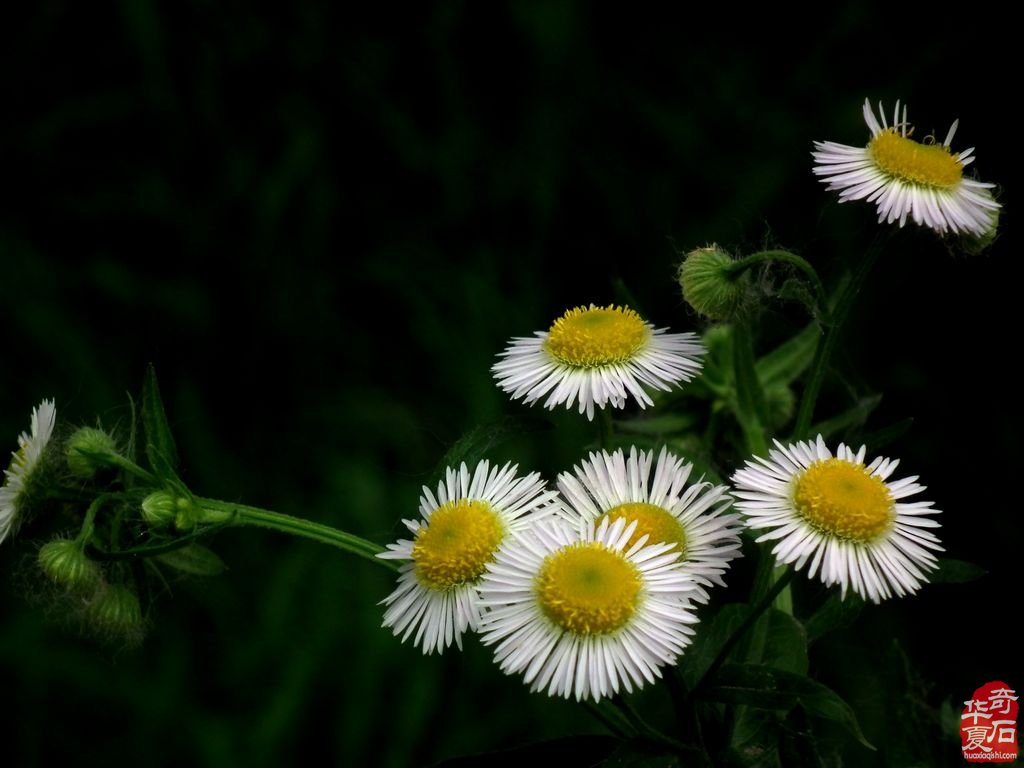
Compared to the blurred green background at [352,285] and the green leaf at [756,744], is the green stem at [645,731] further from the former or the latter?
the blurred green background at [352,285]

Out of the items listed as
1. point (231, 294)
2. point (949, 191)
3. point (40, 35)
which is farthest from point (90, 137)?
point (949, 191)

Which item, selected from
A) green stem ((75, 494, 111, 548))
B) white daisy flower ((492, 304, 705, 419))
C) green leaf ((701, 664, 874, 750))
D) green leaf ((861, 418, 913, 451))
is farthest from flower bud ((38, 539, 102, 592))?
green leaf ((861, 418, 913, 451))

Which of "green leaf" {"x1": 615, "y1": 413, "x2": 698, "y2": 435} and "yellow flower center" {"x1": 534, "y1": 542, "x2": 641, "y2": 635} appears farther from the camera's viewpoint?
"green leaf" {"x1": 615, "y1": 413, "x2": 698, "y2": 435}

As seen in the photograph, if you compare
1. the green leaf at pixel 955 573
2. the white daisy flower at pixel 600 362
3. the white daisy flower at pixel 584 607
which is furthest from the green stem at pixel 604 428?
the green leaf at pixel 955 573

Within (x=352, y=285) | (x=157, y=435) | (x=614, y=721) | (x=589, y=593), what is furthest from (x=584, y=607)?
(x=352, y=285)

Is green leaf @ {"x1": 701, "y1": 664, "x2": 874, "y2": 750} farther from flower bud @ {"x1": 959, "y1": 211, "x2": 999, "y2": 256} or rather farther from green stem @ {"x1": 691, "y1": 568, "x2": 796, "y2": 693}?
flower bud @ {"x1": 959, "y1": 211, "x2": 999, "y2": 256}

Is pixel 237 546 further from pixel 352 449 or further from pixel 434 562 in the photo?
pixel 434 562
